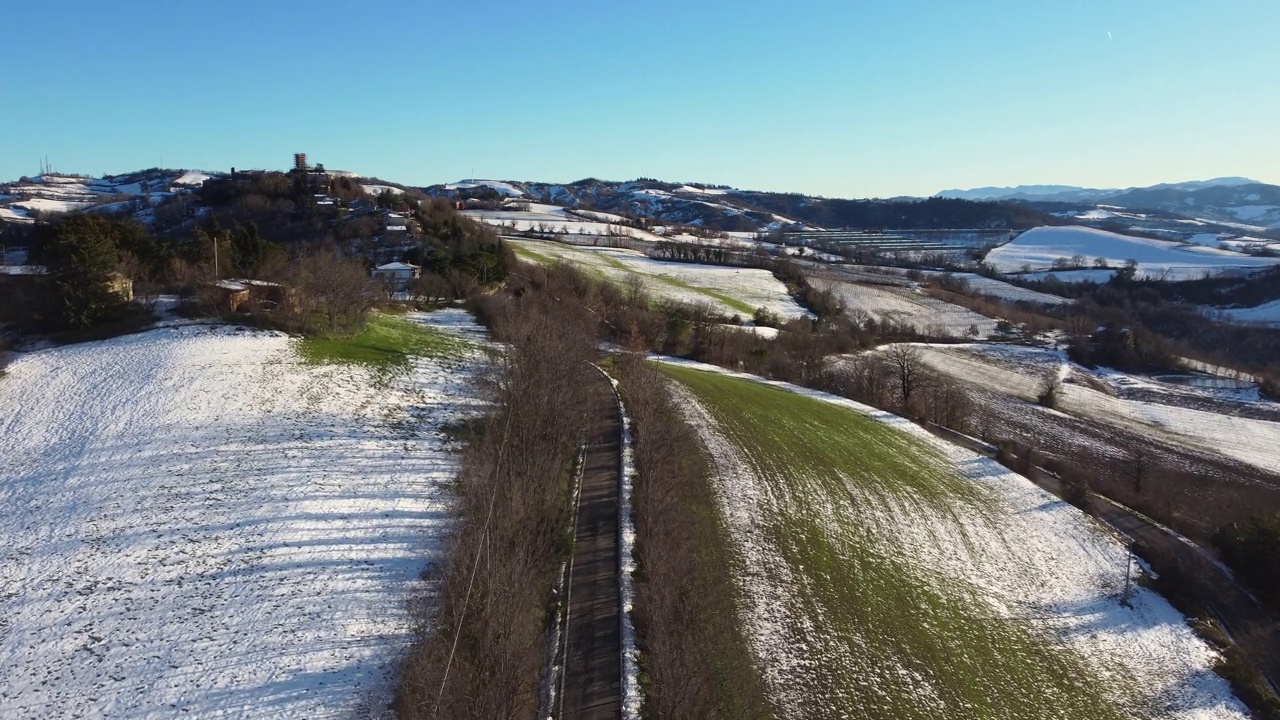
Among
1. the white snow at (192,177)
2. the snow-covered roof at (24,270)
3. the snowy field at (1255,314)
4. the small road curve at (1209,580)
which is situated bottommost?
the small road curve at (1209,580)

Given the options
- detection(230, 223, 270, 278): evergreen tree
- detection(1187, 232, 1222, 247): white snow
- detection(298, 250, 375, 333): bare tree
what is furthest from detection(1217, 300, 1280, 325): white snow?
detection(230, 223, 270, 278): evergreen tree

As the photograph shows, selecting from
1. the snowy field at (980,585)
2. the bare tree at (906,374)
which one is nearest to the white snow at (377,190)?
the bare tree at (906,374)

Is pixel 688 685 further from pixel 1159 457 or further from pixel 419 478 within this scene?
pixel 1159 457

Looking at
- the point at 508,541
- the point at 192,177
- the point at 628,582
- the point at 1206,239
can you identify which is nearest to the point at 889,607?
the point at 628,582

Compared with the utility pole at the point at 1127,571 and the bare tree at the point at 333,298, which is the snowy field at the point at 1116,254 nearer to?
the utility pole at the point at 1127,571

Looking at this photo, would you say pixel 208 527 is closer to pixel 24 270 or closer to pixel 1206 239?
pixel 24 270
